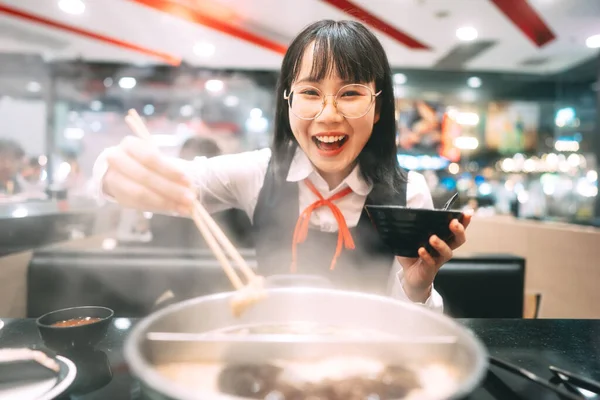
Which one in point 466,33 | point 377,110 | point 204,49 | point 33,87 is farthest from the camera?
point 33,87

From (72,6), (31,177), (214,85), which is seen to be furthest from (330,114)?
(214,85)

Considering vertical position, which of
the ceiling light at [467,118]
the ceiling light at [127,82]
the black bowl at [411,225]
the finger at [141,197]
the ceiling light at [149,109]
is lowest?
the black bowl at [411,225]

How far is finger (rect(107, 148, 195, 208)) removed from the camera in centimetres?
85

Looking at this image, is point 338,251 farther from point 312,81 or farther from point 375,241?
point 312,81

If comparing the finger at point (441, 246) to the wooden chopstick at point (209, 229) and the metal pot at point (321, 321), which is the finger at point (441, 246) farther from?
the wooden chopstick at point (209, 229)

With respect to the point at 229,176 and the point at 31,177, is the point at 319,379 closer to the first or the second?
the point at 229,176

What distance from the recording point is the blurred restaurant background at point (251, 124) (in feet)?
7.42

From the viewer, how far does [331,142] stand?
126cm

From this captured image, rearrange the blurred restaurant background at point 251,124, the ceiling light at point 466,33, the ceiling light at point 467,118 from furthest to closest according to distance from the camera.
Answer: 1. the ceiling light at point 467,118
2. the ceiling light at point 466,33
3. the blurred restaurant background at point 251,124

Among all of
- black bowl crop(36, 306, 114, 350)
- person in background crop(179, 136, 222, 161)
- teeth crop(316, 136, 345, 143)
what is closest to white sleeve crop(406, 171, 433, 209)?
teeth crop(316, 136, 345, 143)

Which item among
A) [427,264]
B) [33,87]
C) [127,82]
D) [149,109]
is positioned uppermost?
[127,82]

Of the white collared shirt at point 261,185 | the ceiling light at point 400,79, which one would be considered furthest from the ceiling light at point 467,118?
the white collared shirt at point 261,185

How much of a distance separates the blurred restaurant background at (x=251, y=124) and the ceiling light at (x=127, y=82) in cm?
2

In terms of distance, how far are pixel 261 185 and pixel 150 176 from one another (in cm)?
70
